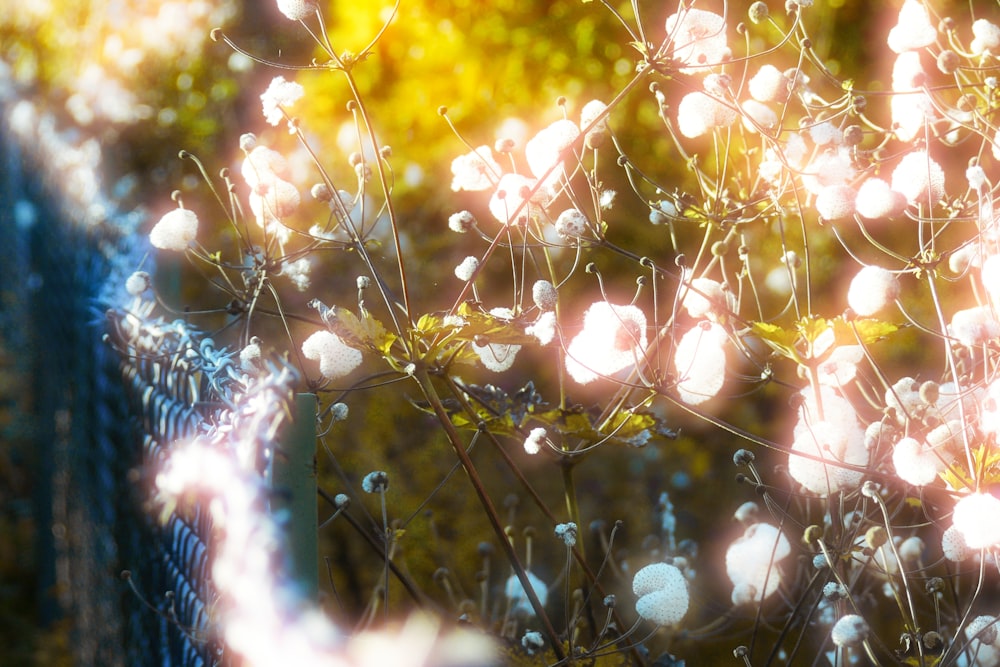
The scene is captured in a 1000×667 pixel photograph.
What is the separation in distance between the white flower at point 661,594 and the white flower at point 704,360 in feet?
0.66

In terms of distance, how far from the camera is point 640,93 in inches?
120

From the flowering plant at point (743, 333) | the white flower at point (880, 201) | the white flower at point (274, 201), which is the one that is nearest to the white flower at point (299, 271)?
the flowering plant at point (743, 333)

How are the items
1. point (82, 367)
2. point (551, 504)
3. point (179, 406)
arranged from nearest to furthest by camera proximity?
1. point (179, 406)
2. point (82, 367)
3. point (551, 504)

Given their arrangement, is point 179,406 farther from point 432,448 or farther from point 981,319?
point 432,448

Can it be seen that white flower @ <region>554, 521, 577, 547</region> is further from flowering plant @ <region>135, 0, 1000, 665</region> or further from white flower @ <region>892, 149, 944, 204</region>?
white flower @ <region>892, 149, 944, 204</region>

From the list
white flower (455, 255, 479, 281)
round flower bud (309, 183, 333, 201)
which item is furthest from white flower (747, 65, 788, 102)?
round flower bud (309, 183, 333, 201)

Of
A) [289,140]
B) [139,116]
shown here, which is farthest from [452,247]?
[139,116]

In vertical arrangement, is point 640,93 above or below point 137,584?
above

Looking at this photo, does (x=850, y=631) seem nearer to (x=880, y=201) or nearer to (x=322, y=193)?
(x=880, y=201)

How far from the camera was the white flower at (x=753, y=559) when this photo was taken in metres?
1.30

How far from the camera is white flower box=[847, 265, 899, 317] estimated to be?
3.26 ft

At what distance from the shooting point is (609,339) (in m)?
1.08

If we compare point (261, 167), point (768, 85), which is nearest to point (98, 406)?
point (261, 167)

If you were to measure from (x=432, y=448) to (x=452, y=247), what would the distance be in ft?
2.27
